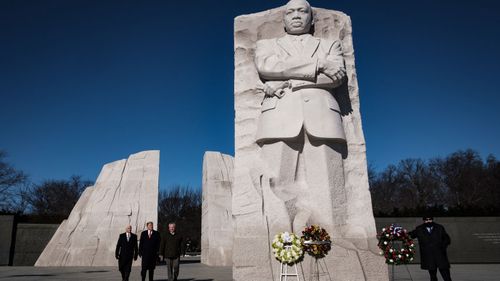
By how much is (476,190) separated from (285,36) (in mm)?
39782

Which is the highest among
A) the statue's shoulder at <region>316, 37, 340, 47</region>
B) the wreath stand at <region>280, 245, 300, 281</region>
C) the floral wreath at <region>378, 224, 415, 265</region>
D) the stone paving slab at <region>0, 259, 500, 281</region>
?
the statue's shoulder at <region>316, 37, 340, 47</region>

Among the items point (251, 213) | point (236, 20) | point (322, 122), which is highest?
point (236, 20)

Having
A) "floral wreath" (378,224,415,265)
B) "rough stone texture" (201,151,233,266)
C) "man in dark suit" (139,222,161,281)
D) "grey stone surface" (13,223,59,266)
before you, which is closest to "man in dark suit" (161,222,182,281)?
"man in dark suit" (139,222,161,281)

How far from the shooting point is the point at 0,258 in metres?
14.7

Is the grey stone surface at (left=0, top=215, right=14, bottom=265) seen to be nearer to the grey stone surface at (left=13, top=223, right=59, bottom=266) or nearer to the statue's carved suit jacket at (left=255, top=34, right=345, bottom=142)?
the grey stone surface at (left=13, top=223, right=59, bottom=266)

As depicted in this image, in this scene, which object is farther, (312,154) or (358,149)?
(358,149)

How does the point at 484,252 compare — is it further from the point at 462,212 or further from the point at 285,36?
the point at 285,36

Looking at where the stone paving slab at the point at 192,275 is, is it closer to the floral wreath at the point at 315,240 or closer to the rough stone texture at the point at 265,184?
the rough stone texture at the point at 265,184

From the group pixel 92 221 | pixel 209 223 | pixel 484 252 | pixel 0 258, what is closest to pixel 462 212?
pixel 484 252

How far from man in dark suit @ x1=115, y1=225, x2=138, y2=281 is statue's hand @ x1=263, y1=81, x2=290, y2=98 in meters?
3.85

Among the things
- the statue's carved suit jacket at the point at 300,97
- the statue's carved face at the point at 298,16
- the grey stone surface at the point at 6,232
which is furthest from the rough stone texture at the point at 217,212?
the statue's carved face at the point at 298,16

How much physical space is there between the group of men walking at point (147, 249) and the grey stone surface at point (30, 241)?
32.6ft

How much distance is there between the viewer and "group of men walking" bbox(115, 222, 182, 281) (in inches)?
285

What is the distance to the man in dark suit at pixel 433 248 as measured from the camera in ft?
18.7
